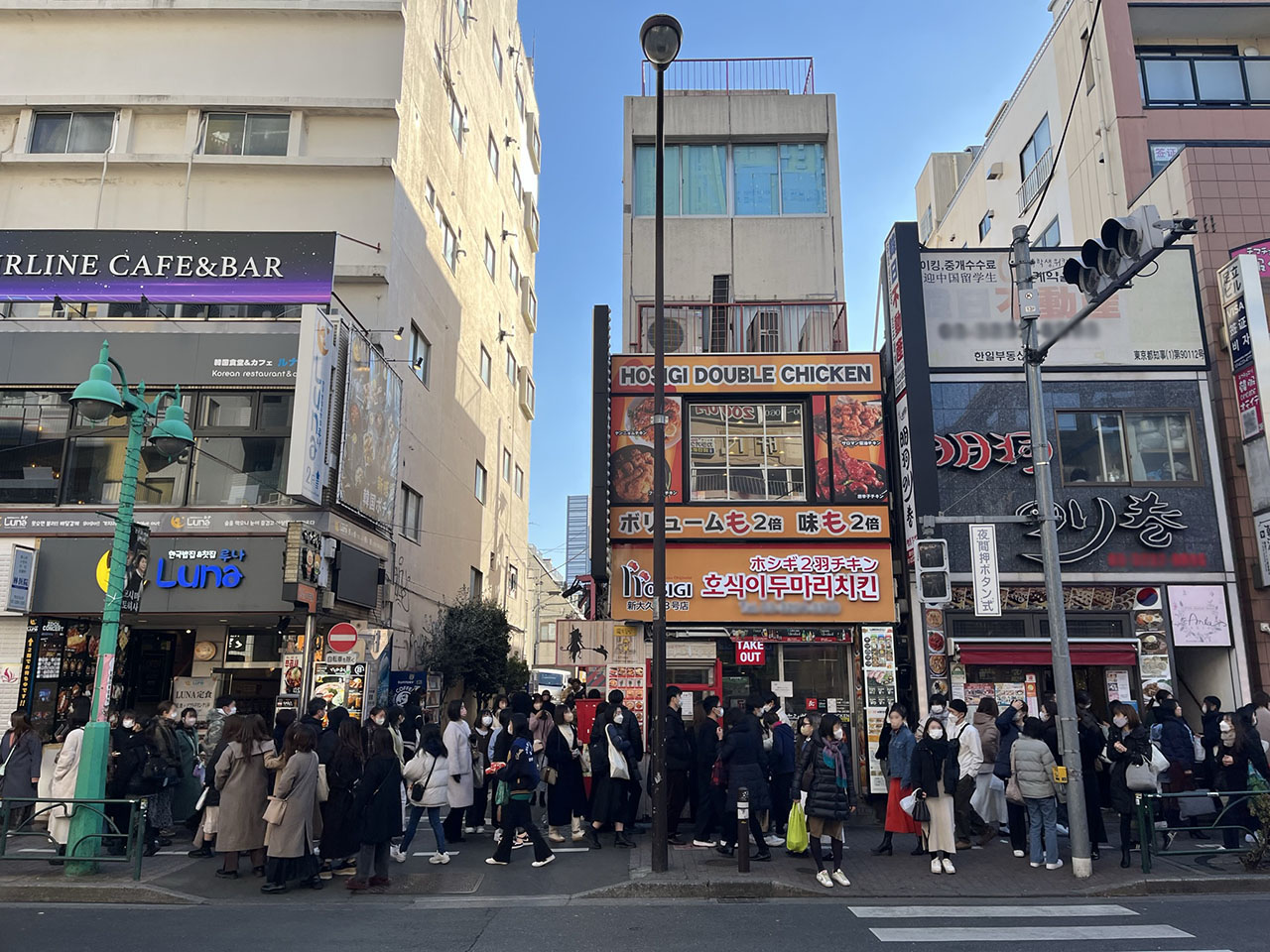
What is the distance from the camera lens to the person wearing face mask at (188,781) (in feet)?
41.7

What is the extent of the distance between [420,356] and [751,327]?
9.35 m

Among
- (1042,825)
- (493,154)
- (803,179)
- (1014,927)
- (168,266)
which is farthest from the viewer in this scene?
(493,154)

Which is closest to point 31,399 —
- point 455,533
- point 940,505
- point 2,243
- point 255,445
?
point 2,243

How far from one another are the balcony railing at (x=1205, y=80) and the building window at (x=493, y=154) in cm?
2183

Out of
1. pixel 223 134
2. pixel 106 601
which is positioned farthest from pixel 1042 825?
pixel 223 134

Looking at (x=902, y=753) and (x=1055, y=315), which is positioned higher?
(x=1055, y=315)

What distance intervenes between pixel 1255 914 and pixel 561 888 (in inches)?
270

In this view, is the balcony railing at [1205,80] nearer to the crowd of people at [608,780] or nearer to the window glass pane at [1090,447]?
the window glass pane at [1090,447]

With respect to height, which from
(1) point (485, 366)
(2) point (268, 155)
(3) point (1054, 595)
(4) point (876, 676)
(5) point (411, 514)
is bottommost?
(4) point (876, 676)

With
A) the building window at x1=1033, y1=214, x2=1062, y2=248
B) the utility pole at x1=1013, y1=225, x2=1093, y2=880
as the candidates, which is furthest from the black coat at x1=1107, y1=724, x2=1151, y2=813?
the building window at x1=1033, y1=214, x2=1062, y2=248

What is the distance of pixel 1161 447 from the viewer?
17.5 metres

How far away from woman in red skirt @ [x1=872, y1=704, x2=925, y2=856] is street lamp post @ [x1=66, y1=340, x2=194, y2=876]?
9309mm

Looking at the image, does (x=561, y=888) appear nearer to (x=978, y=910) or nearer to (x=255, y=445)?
(x=978, y=910)

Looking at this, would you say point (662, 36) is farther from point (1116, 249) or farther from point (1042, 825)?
point (1042, 825)
